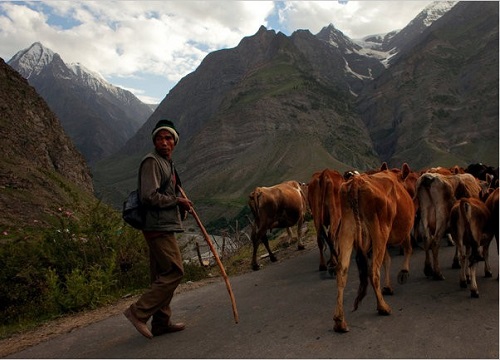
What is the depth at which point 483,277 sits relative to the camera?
6969 mm

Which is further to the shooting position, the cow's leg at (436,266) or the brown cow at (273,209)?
the brown cow at (273,209)

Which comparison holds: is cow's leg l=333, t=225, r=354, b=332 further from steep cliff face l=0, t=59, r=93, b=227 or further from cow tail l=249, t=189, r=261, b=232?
steep cliff face l=0, t=59, r=93, b=227

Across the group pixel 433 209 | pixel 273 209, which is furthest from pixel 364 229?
pixel 273 209

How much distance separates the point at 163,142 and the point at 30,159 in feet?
168

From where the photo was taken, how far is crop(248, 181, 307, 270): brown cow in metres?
11.4

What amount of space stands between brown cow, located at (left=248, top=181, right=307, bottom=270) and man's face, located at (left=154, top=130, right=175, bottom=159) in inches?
220

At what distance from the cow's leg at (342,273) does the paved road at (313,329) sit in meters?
0.14

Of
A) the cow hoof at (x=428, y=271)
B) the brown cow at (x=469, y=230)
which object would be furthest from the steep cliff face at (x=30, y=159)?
the brown cow at (x=469, y=230)

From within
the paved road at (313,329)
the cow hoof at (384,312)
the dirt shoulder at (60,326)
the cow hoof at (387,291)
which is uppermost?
the cow hoof at (387,291)

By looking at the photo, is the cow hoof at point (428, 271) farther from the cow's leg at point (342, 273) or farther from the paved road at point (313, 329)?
the cow's leg at point (342, 273)

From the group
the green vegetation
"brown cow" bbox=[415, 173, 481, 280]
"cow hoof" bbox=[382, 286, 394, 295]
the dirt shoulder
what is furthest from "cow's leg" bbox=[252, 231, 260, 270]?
"cow hoof" bbox=[382, 286, 394, 295]

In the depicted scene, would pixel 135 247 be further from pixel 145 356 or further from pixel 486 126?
pixel 486 126

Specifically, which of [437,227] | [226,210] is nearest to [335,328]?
[437,227]

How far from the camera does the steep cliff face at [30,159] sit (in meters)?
37.3
